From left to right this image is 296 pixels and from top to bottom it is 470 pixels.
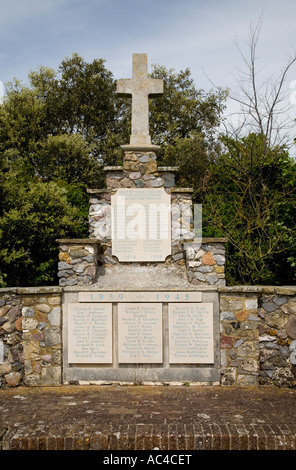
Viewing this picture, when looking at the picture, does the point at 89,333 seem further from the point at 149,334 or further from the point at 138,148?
the point at 138,148

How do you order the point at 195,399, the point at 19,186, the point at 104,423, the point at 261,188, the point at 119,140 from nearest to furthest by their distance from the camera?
the point at 104,423, the point at 195,399, the point at 19,186, the point at 261,188, the point at 119,140

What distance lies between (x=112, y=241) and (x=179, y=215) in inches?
43.1

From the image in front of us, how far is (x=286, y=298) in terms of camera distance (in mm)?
5219

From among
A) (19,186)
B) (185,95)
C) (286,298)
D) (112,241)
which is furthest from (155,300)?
(185,95)

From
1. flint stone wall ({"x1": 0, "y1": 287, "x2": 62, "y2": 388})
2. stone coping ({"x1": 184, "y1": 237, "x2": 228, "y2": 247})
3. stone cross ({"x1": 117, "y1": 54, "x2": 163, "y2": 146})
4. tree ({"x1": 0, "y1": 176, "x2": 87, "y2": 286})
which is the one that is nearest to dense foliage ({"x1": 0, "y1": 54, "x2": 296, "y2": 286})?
tree ({"x1": 0, "y1": 176, "x2": 87, "y2": 286})

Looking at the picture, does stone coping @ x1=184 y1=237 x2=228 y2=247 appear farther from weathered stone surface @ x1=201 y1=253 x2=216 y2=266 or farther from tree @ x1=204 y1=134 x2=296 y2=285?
tree @ x1=204 y1=134 x2=296 y2=285

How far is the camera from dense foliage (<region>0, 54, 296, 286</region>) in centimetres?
767

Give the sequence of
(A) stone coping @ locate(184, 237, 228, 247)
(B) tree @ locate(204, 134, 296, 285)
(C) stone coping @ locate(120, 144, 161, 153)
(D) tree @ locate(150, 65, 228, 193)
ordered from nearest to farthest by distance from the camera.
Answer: (A) stone coping @ locate(184, 237, 228, 247) < (C) stone coping @ locate(120, 144, 161, 153) < (B) tree @ locate(204, 134, 296, 285) < (D) tree @ locate(150, 65, 228, 193)

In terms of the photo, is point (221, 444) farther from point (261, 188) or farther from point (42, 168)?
point (42, 168)

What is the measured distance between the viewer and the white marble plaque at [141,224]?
20.1 feet

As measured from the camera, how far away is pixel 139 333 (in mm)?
5328

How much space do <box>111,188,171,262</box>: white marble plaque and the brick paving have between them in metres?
1.91

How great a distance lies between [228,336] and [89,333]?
5.90ft

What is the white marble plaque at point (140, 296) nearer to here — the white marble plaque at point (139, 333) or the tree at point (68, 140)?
the white marble plaque at point (139, 333)
